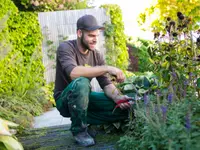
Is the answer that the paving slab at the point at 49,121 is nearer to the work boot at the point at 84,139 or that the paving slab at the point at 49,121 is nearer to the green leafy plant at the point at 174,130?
the work boot at the point at 84,139

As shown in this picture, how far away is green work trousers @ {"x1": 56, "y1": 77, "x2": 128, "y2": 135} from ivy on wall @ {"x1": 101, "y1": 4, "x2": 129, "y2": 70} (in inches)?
204

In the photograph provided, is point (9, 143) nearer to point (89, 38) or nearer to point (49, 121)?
point (89, 38)

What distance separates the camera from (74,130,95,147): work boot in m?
2.98

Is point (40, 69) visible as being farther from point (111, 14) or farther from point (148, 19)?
point (148, 19)

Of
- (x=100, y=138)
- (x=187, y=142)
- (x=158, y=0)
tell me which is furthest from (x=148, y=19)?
(x=187, y=142)

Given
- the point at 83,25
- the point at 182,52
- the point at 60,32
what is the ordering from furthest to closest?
the point at 60,32, the point at 83,25, the point at 182,52

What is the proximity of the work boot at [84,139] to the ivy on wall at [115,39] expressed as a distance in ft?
18.1

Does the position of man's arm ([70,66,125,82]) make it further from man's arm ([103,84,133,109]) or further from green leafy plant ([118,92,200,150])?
green leafy plant ([118,92,200,150])

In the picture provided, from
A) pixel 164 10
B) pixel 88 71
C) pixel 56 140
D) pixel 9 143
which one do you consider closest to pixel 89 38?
pixel 88 71

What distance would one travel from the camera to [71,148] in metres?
3.00

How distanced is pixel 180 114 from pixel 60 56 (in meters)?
1.53

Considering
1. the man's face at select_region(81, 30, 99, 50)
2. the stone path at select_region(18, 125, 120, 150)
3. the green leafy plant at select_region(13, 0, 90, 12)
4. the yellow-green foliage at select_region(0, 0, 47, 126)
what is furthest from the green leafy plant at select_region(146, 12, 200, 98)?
the green leafy plant at select_region(13, 0, 90, 12)

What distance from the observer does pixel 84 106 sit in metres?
2.95

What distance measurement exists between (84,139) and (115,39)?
232 inches
